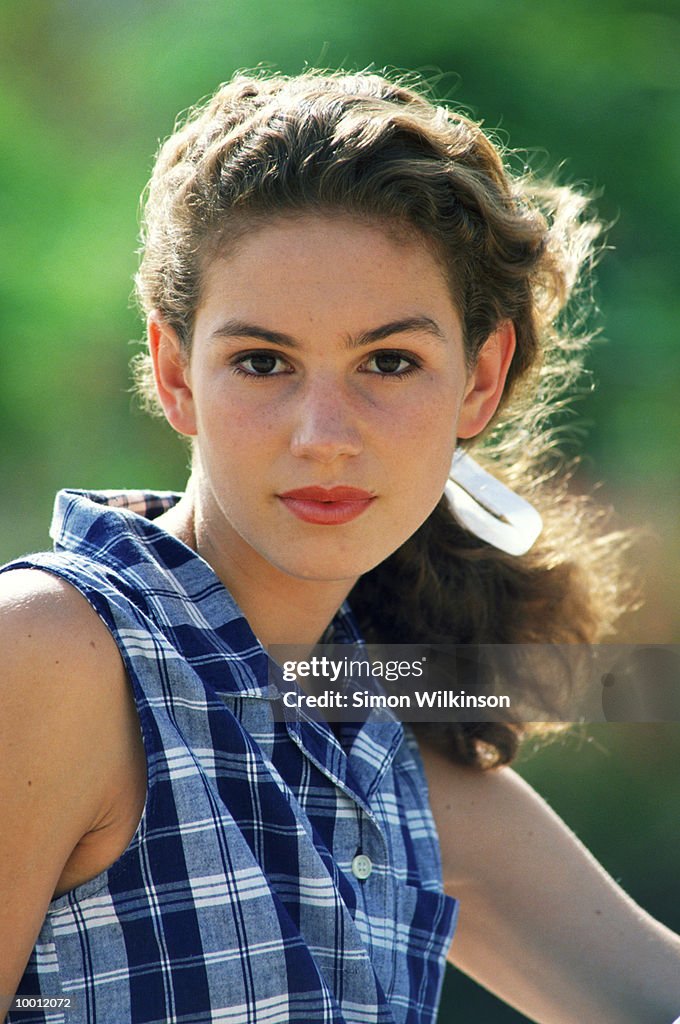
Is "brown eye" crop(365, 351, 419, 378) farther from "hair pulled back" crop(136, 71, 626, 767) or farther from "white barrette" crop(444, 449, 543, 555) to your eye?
"white barrette" crop(444, 449, 543, 555)

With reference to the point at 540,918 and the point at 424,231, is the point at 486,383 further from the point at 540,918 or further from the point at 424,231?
the point at 540,918

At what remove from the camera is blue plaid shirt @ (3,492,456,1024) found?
1242 millimetres

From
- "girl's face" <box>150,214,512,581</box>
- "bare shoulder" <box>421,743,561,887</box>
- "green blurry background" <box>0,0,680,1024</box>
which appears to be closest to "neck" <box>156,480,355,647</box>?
"girl's face" <box>150,214,512,581</box>

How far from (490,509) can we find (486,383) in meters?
0.26


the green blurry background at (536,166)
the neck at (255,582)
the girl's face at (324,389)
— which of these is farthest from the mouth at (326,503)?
the green blurry background at (536,166)

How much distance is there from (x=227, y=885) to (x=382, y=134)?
0.93m

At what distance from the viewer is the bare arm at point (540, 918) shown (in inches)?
70.9

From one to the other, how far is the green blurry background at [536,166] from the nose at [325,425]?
7.39 ft

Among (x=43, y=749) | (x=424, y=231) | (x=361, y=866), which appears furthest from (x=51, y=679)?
(x=424, y=231)

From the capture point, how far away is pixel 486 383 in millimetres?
1698

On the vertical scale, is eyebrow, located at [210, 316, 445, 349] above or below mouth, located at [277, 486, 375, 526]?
above

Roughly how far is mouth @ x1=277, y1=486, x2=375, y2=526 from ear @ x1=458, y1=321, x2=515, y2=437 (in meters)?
0.30

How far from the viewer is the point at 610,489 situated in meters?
3.61

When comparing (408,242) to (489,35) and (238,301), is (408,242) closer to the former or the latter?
(238,301)
